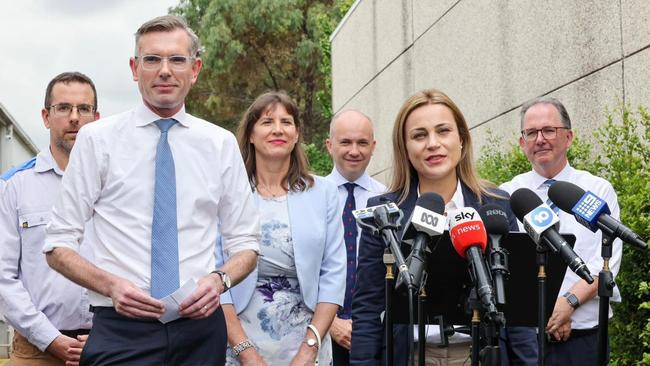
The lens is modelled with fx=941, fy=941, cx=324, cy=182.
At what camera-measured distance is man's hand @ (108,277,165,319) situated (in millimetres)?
3762

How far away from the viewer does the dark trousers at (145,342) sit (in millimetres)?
3824

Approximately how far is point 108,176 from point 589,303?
3.15 meters

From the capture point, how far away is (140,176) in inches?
160

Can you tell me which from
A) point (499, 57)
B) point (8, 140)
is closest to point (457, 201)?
point (499, 57)

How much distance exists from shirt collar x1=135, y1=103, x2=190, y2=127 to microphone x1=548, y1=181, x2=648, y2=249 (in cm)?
167

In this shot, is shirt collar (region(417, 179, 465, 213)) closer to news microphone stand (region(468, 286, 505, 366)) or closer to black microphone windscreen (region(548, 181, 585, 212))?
black microphone windscreen (region(548, 181, 585, 212))

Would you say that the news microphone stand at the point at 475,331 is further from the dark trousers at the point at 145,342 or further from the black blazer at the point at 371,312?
the dark trousers at the point at 145,342

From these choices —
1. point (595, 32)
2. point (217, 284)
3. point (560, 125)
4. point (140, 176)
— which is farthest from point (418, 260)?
point (595, 32)

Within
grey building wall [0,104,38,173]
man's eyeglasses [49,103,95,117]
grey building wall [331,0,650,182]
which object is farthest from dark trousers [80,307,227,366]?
grey building wall [0,104,38,173]

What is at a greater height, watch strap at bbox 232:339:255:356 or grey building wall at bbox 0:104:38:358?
grey building wall at bbox 0:104:38:358

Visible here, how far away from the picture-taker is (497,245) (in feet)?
11.6

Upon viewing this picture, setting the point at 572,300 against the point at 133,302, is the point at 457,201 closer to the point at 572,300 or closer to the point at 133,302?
the point at 572,300

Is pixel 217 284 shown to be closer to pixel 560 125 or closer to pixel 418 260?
pixel 418 260

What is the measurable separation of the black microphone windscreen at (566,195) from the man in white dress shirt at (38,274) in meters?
2.77
